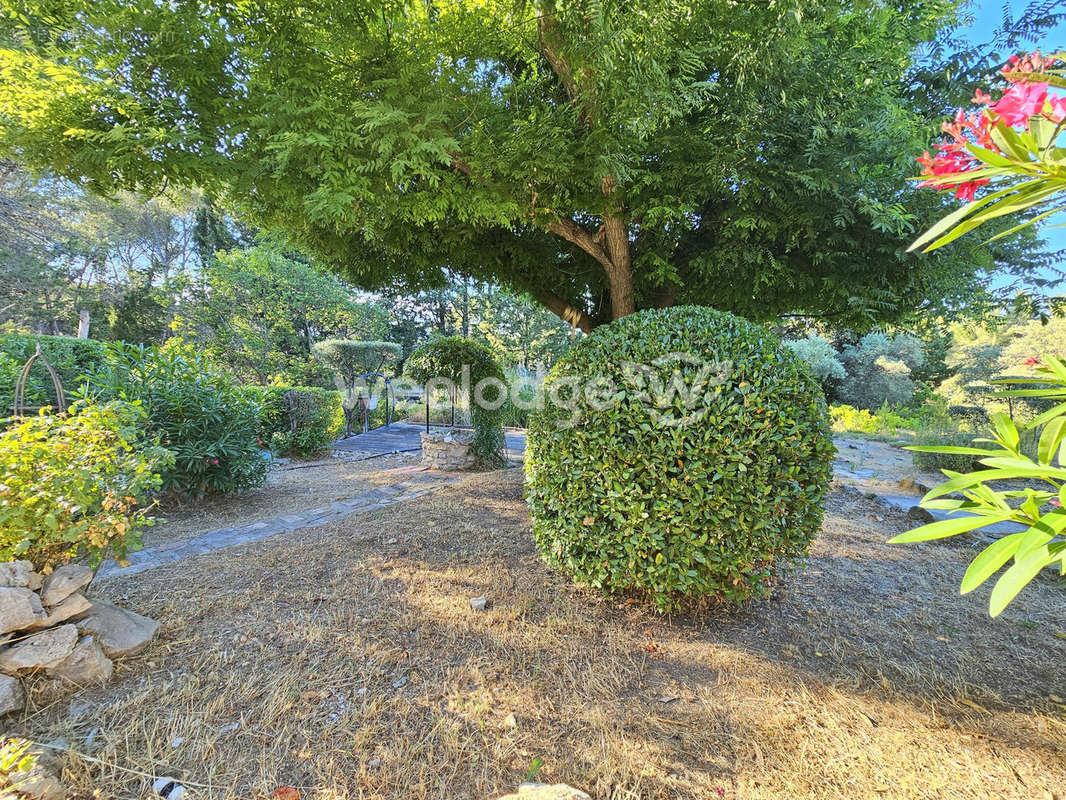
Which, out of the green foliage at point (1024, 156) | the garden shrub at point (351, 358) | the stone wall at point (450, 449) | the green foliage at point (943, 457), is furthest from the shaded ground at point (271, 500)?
the green foliage at point (943, 457)

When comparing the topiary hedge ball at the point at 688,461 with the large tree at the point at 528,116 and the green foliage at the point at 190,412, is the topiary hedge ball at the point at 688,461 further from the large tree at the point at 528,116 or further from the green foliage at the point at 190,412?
the green foliage at the point at 190,412

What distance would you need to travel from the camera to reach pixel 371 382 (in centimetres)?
1180

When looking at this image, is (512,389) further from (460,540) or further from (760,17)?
(760,17)

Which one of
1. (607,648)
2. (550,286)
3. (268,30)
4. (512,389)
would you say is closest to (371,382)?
(512,389)

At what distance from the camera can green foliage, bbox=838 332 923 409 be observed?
13.1 m

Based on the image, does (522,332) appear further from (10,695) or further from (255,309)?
(10,695)

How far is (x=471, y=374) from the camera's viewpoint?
19.8 feet

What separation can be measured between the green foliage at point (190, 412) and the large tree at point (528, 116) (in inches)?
84.1

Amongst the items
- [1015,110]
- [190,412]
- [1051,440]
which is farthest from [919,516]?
[190,412]

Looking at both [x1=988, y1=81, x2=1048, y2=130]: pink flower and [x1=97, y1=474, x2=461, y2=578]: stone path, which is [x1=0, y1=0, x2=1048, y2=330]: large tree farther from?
[x1=97, y1=474, x2=461, y2=578]: stone path

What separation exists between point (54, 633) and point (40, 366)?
19.7 ft

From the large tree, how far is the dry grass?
2.18 m

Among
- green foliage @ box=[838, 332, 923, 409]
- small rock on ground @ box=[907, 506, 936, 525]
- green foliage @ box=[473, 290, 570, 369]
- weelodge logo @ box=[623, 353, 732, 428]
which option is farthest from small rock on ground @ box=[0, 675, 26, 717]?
green foliage @ box=[838, 332, 923, 409]

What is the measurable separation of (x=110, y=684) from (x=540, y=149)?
323 centimetres
